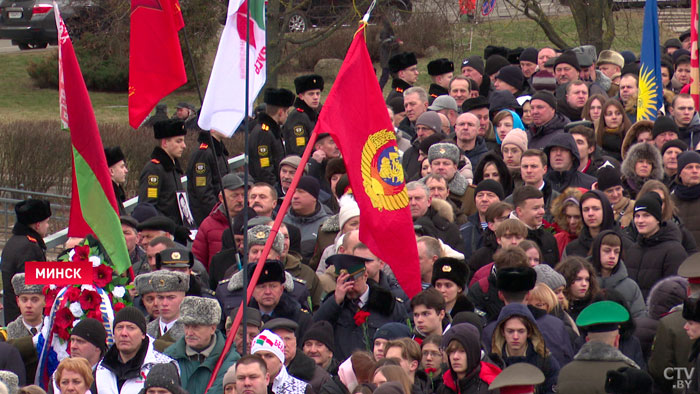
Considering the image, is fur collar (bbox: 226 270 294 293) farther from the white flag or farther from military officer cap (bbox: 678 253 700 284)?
military officer cap (bbox: 678 253 700 284)

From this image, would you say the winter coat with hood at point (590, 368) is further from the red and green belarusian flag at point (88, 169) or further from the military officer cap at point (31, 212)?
the military officer cap at point (31, 212)

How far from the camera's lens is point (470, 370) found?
26.0ft

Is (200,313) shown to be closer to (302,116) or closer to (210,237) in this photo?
(210,237)

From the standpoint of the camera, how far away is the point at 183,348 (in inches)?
336

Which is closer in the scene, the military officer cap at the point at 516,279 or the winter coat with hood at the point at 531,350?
the winter coat with hood at the point at 531,350

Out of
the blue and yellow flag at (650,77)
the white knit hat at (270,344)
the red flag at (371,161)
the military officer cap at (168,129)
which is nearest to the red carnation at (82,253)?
the white knit hat at (270,344)

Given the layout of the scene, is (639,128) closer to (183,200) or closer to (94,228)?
(183,200)

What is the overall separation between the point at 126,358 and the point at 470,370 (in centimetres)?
223

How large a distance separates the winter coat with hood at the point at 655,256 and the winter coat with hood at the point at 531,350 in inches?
80.6

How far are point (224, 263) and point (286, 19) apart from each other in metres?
11.1

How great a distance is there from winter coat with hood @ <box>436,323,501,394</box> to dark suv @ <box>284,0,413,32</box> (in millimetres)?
13673

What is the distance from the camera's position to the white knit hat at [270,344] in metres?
8.02

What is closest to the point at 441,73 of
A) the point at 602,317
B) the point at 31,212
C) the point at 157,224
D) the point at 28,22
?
the point at 157,224

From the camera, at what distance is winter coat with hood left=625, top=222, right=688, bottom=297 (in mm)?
9938
